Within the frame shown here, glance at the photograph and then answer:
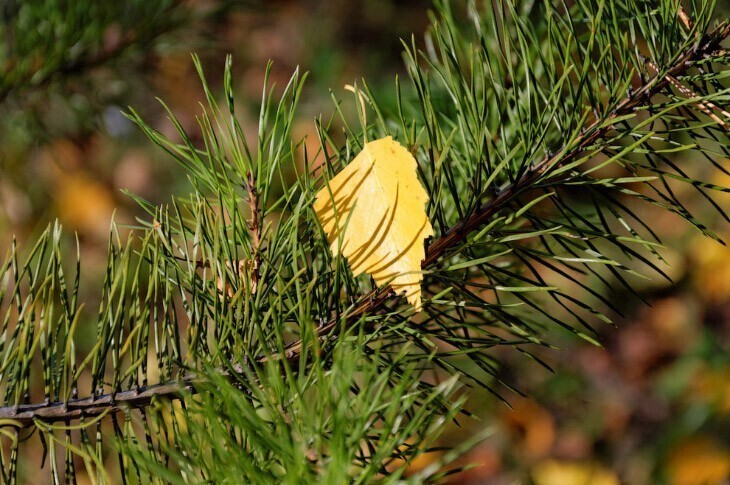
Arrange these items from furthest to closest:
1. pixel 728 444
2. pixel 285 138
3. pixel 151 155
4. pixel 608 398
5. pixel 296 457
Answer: pixel 151 155
pixel 608 398
pixel 728 444
pixel 285 138
pixel 296 457

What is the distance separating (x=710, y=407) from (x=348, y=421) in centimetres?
129

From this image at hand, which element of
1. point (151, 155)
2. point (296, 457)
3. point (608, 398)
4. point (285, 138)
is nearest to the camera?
point (296, 457)

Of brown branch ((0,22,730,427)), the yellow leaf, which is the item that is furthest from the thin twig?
the yellow leaf

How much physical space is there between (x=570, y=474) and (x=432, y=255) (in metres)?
1.17

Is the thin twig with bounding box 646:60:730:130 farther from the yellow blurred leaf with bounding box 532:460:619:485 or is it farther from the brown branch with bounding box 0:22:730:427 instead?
the yellow blurred leaf with bounding box 532:460:619:485

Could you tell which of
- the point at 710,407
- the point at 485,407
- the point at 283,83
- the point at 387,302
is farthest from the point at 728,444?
the point at 283,83

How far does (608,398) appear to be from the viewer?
1.44 meters

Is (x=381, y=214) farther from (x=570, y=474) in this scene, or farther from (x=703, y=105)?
(x=570, y=474)

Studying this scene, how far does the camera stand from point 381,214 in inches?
13.9

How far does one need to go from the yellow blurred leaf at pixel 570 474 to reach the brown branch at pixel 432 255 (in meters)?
1.14

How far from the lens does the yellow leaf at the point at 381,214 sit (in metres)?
0.34

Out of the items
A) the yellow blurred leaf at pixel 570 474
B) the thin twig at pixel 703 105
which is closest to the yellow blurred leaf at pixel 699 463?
the yellow blurred leaf at pixel 570 474

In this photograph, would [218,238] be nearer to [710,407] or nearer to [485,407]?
[485,407]

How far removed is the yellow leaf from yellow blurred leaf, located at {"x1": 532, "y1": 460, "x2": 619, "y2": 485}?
3.79 feet
